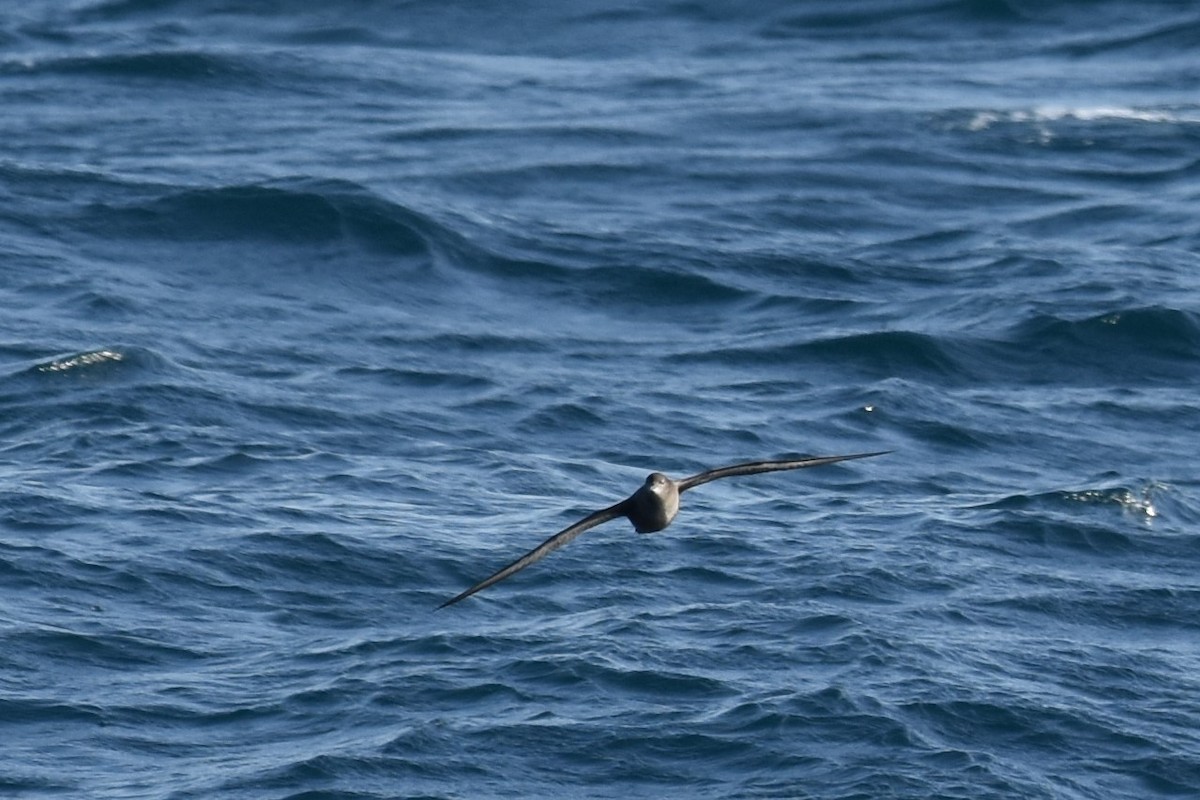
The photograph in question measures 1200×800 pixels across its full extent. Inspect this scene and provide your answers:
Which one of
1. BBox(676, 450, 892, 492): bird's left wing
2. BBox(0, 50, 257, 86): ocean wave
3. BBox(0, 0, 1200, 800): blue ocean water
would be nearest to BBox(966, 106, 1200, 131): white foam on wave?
BBox(0, 0, 1200, 800): blue ocean water

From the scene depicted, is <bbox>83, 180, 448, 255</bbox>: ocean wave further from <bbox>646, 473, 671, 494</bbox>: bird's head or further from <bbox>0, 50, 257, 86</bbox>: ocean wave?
<bbox>646, 473, 671, 494</bbox>: bird's head

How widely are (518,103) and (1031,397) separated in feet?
51.0

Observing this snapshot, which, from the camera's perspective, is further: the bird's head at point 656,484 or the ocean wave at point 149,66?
the ocean wave at point 149,66

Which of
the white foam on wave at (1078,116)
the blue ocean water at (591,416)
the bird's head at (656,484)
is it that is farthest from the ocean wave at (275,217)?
the bird's head at (656,484)

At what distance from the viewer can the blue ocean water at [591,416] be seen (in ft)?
73.6

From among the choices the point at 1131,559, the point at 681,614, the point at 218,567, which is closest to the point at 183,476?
the point at 218,567

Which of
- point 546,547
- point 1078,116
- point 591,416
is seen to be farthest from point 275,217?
point 546,547

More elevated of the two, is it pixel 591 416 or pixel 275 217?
pixel 275 217

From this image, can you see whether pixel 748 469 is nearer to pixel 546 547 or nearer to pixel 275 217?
pixel 546 547

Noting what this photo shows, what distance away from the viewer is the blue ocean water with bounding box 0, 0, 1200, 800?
22.4 meters

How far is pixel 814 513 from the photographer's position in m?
27.4

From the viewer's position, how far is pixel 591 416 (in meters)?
29.7

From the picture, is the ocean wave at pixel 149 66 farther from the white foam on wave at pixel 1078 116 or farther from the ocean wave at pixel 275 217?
the white foam on wave at pixel 1078 116

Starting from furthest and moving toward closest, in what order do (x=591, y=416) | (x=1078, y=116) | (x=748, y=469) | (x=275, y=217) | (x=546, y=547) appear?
(x=1078, y=116) < (x=275, y=217) < (x=591, y=416) < (x=748, y=469) < (x=546, y=547)
